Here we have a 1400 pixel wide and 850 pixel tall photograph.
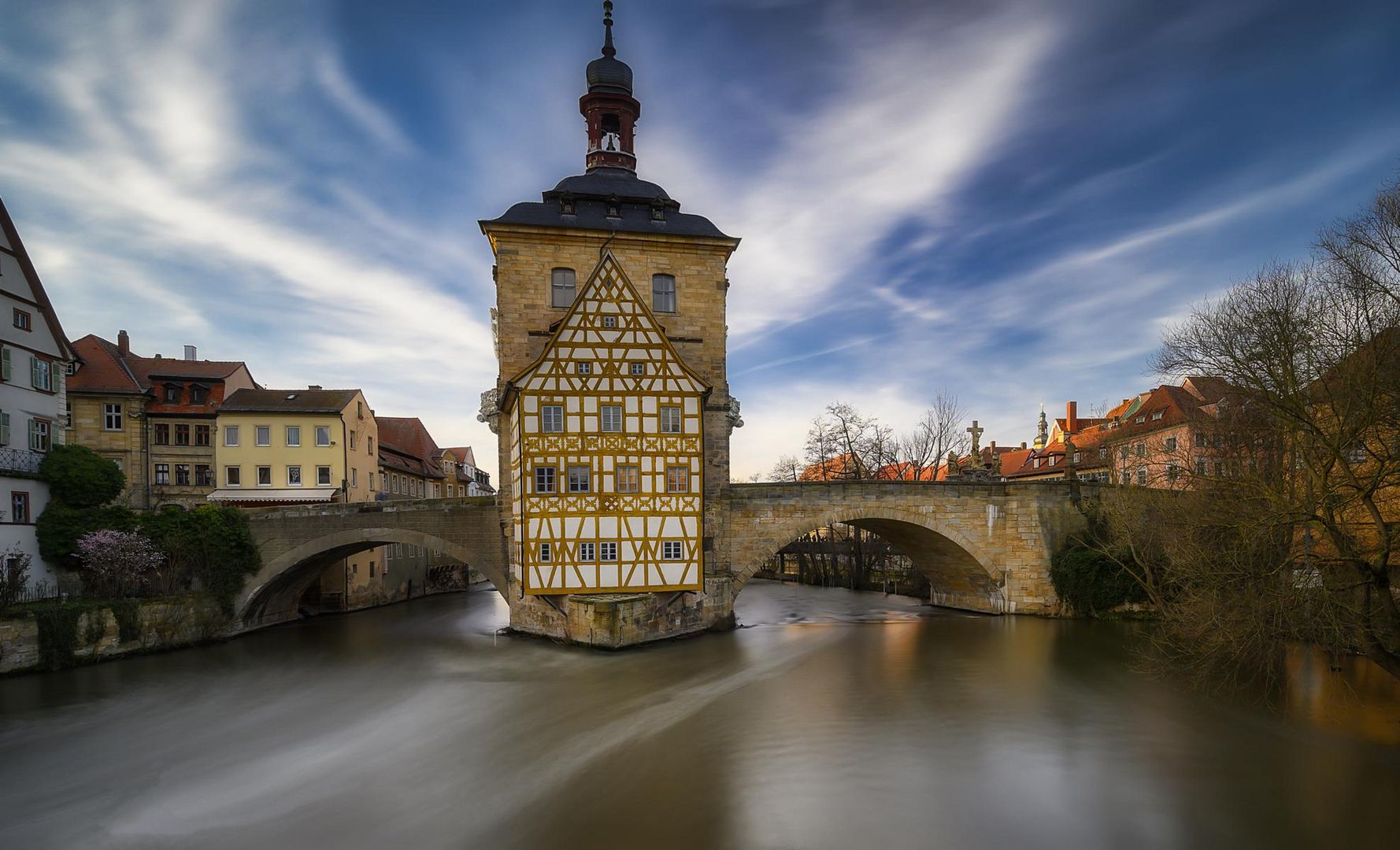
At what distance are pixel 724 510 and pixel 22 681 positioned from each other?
52.4 ft

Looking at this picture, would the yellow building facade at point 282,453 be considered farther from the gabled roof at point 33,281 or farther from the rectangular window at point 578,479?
the rectangular window at point 578,479

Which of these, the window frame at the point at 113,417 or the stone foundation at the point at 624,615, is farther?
the window frame at the point at 113,417

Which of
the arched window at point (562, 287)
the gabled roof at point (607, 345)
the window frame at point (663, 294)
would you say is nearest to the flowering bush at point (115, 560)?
the gabled roof at point (607, 345)

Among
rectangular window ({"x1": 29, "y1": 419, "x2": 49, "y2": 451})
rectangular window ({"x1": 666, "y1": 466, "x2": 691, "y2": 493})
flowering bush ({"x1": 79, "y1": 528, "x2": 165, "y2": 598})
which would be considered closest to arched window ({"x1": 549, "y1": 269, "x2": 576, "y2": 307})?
rectangular window ({"x1": 666, "y1": 466, "x2": 691, "y2": 493})

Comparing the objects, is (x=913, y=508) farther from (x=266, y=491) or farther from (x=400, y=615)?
(x=266, y=491)

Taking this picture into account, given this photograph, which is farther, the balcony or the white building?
the white building

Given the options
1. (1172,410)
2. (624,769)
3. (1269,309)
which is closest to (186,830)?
(624,769)

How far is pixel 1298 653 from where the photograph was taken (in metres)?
14.9

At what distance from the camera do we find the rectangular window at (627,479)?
55.7ft

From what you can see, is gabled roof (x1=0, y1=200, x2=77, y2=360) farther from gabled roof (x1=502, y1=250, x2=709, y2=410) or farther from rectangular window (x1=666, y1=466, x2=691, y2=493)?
rectangular window (x1=666, y1=466, x2=691, y2=493)

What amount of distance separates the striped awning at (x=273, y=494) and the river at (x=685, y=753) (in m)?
8.41

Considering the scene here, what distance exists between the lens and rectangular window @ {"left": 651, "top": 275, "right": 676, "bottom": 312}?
64.5ft

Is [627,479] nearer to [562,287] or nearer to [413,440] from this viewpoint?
[562,287]

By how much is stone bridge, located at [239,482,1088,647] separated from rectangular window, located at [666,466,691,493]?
1.97 meters
